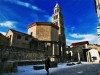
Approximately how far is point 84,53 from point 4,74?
59307 millimetres

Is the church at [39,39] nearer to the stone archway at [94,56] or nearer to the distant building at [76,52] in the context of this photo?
the stone archway at [94,56]

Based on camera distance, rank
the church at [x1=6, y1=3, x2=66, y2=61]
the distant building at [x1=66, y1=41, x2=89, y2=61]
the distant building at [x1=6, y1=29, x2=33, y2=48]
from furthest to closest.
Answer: the distant building at [x1=66, y1=41, x2=89, y2=61]
the church at [x1=6, y1=3, x2=66, y2=61]
the distant building at [x1=6, y1=29, x2=33, y2=48]

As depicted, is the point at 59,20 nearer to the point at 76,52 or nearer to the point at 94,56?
the point at 76,52

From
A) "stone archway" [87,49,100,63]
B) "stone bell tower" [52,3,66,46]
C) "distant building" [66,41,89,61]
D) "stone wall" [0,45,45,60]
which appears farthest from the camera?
"stone bell tower" [52,3,66,46]

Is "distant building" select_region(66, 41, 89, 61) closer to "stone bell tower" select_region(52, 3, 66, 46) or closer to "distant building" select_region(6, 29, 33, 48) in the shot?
"stone bell tower" select_region(52, 3, 66, 46)

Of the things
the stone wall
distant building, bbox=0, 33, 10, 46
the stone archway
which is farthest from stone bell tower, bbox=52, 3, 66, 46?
the stone wall

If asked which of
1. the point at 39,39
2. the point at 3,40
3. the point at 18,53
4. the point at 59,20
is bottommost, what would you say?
the point at 18,53

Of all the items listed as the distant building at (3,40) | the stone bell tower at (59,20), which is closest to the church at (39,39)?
the distant building at (3,40)

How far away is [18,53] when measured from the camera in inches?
927

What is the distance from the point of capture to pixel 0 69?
41.9 feet

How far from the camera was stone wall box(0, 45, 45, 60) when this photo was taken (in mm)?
20653

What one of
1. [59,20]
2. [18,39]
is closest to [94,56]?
[18,39]

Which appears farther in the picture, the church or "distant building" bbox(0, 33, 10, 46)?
the church

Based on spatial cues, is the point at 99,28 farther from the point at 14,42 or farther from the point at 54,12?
the point at 54,12
